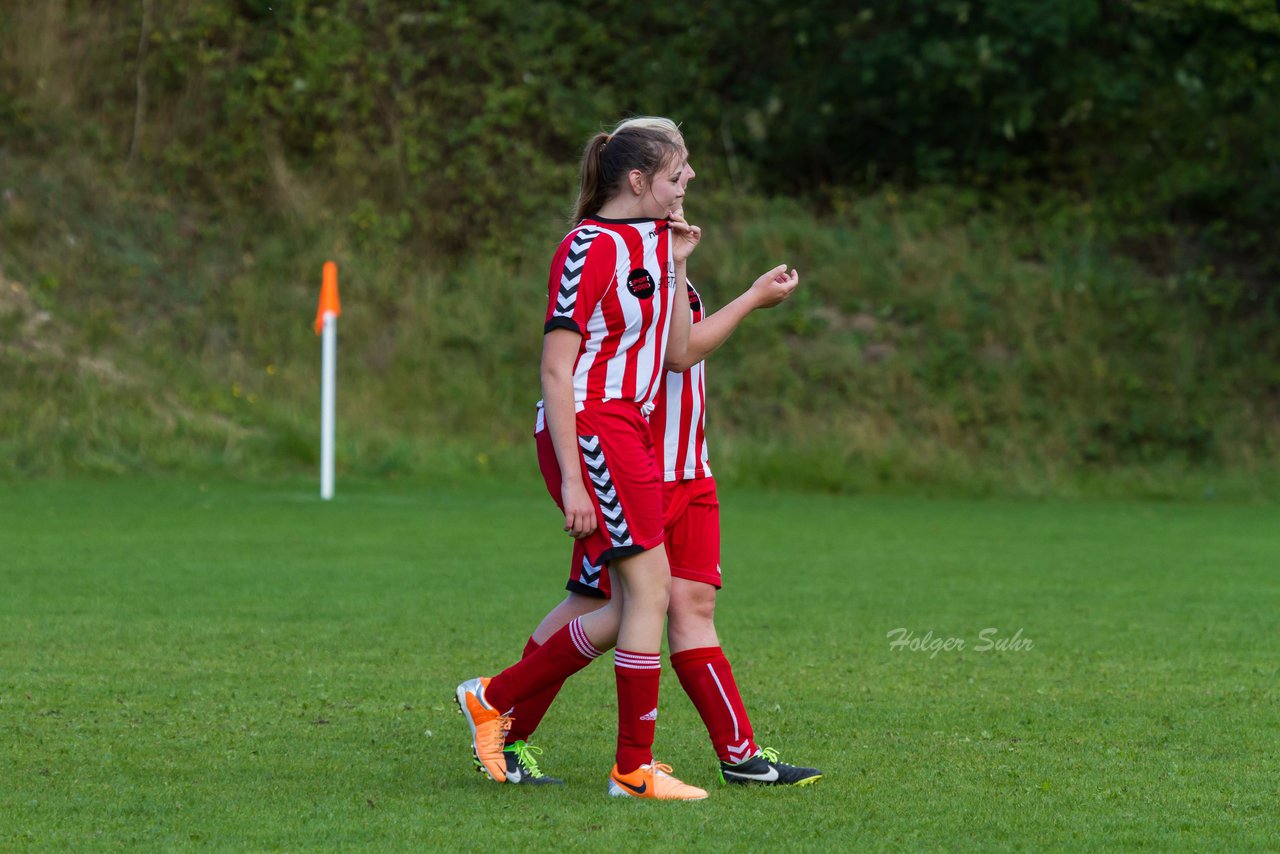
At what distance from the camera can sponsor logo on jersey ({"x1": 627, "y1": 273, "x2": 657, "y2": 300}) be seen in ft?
14.0

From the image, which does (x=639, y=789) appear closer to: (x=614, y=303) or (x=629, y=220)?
(x=614, y=303)

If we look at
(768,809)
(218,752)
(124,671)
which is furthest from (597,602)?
(124,671)

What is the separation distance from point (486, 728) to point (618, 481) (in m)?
0.89

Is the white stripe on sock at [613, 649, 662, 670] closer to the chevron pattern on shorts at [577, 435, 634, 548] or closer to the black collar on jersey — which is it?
the chevron pattern on shorts at [577, 435, 634, 548]

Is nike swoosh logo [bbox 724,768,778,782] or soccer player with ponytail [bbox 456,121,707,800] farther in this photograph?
nike swoosh logo [bbox 724,768,778,782]

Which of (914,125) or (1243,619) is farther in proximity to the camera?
(914,125)

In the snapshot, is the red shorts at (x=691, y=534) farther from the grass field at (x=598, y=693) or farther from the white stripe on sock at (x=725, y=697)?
the grass field at (x=598, y=693)

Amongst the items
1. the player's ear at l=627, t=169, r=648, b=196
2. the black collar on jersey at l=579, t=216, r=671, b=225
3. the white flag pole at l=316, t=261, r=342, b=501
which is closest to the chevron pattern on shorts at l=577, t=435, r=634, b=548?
the black collar on jersey at l=579, t=216, r=671, b=225

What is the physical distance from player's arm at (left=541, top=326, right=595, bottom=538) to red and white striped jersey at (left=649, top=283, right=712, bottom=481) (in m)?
0.31

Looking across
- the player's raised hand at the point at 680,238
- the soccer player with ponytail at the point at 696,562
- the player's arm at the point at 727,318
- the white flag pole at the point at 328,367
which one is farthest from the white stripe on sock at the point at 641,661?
the white flag pole at the point at 328,367

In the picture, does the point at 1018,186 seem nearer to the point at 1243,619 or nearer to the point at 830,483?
the point at 830,483

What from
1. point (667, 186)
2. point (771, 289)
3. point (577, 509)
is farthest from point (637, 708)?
point (667, 186)

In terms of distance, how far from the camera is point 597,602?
4633mm

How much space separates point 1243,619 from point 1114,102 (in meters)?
13.2
